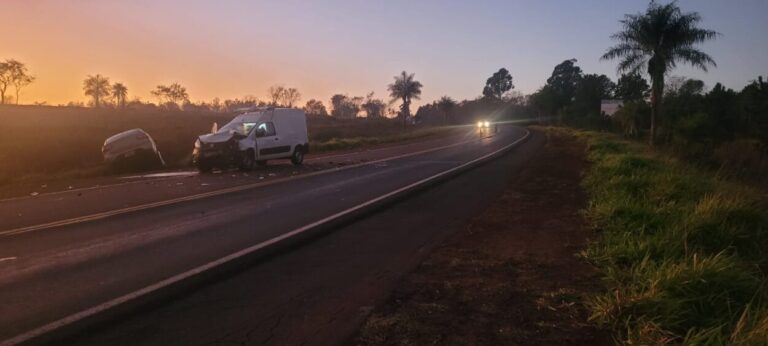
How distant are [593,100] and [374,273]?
9080cm

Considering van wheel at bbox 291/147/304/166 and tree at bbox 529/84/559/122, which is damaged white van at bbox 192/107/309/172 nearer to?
van wheel at bbox 291/147/304/166

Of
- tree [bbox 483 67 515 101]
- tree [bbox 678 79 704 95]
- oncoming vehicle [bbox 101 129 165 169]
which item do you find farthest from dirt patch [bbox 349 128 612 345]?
tree [bbox 483 67 515 101]

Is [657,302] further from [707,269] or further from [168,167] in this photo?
[168,167]

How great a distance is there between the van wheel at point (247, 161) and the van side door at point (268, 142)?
1.71 feet

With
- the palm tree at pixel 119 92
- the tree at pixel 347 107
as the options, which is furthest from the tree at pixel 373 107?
the palm tree at pixel 119 92

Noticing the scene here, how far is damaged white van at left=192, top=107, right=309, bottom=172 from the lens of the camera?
18.9 meters

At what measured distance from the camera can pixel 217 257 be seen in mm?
6816

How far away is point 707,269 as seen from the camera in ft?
16.6

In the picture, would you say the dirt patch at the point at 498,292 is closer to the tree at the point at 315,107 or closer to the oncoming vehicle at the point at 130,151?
the oncoming vehicle at the point at 130,151

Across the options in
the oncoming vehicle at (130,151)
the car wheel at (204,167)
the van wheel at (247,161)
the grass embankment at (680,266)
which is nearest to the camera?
the grass embankment at (680,266)

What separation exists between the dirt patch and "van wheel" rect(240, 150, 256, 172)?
476 inches

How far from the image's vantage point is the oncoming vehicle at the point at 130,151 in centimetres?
2078

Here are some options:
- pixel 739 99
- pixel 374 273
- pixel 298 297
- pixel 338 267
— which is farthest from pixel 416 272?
pixel 739 99

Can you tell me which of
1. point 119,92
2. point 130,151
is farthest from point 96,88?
point 130,151
